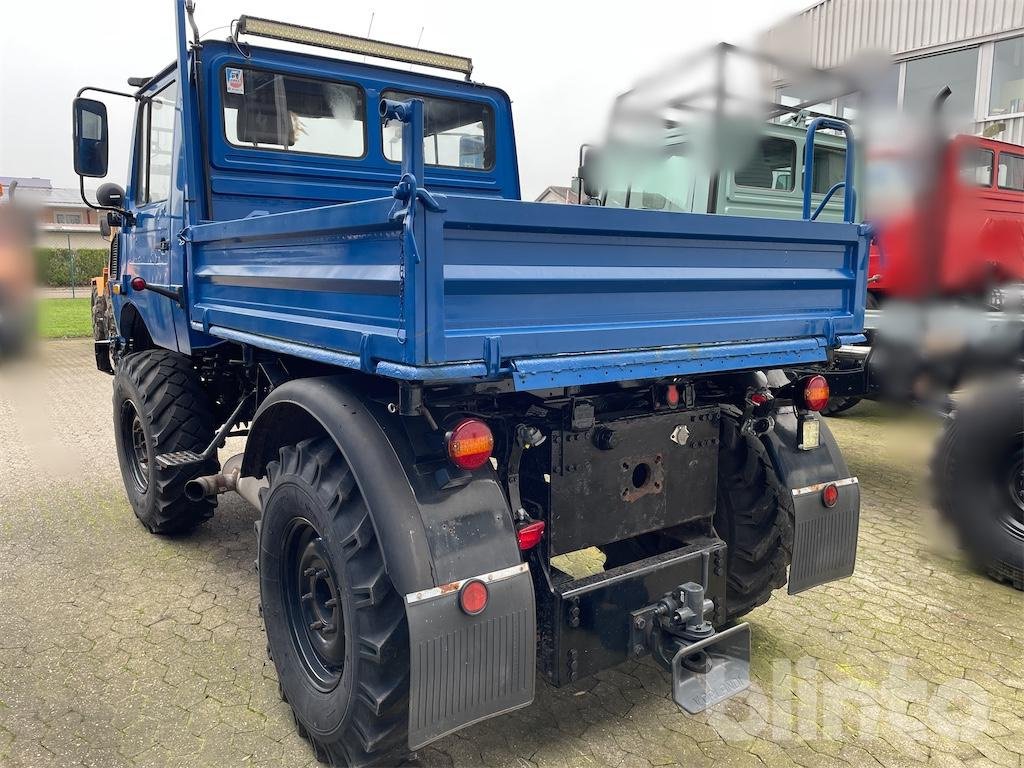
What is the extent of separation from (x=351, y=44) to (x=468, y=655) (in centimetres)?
325

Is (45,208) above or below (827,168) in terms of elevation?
below

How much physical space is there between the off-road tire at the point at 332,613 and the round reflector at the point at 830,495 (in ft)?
5.69

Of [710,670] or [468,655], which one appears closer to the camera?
[468,655]

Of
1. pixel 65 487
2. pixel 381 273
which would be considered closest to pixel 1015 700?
pixel 381 273

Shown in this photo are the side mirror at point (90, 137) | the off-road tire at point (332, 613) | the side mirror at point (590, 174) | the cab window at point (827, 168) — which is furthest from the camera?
the cab window at point (827, 168)

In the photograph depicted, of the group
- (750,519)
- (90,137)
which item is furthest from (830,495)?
(90,137)

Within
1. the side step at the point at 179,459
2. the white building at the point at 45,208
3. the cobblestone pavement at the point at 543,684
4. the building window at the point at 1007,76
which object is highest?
the building window at the point at 1007,76

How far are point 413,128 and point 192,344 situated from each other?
226cm

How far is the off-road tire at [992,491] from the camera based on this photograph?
3109 millimetres

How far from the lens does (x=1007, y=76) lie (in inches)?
255

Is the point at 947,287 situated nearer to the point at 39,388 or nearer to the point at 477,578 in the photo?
the point at 477,578

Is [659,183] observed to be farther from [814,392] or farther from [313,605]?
[313,605]

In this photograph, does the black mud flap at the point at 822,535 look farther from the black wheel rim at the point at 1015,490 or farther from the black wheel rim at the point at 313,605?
the black wheel rim at the point at 313,605

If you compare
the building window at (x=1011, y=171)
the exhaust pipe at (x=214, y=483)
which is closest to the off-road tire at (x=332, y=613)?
the exhaust pipe at (x=214, y=483)
